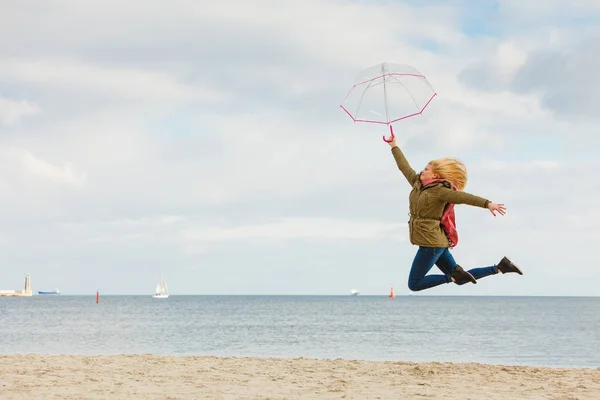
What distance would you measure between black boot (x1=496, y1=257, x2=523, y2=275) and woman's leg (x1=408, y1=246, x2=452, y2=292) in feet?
2.21

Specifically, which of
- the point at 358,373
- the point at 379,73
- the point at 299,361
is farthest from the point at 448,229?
the point at 299,361

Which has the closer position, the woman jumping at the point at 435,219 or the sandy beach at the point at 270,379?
the woman jumping at the point at 435,219

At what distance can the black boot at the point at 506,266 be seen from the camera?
8.92 metres

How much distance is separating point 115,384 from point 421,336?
107ft

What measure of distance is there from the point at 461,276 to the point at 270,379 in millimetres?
6385

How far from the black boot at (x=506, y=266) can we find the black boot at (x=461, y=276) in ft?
1.71

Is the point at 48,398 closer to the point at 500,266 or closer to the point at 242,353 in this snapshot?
the point at 500,266

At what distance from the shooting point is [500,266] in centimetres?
901

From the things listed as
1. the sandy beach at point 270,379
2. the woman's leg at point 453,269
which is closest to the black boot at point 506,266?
the woman's leg at point 453,269

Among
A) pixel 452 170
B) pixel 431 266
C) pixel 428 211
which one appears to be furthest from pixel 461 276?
pixel 452 170

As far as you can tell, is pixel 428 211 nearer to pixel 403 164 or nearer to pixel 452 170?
pixel 452 170

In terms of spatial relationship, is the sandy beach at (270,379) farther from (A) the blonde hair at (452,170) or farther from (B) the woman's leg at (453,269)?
(A) the blonde hair at (452,170)

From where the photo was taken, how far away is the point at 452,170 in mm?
8562

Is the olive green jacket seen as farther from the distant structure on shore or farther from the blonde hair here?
the distant structure on shore
